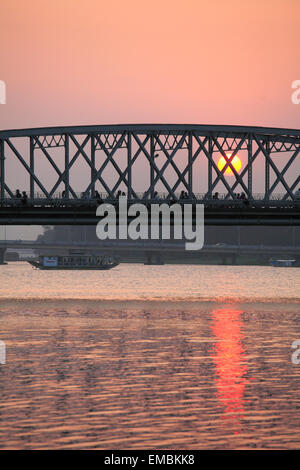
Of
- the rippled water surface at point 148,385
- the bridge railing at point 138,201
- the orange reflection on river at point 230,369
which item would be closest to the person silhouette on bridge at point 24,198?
the bridge railing at point 138,201

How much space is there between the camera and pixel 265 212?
349 ft

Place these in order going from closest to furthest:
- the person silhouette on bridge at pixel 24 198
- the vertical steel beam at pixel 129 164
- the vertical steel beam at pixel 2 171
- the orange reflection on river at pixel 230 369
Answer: the orange reflection on river at pixel 230 369 → the vertical steel beam at pixel 129 164 → the person silhouette on bridge at pixel 24 198 → the vertical steel beam at pixel 2 171

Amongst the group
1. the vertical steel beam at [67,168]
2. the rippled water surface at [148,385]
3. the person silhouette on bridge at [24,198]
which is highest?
the vertical steel beam at [67,168]

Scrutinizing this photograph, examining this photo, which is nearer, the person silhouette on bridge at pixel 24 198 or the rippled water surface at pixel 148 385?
the rippled water surface at pixel 148 385

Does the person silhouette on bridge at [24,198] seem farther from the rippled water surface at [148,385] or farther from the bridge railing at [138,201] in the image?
the rippled water surface at [148,385]

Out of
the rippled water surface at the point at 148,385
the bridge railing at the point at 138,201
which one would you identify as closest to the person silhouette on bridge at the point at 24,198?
the bridge railing at the point at 138,201

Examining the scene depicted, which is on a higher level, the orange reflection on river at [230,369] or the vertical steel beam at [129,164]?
the vertical steel beam at [129,164]

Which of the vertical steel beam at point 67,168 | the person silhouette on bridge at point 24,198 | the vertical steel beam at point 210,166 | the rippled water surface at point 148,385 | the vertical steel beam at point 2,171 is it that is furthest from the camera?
the vertical steel beam at point 2,171

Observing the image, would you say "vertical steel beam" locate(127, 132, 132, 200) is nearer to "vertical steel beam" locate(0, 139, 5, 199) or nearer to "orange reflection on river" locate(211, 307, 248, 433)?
"vertical steel beam" locate(0, 139, 5, 199)

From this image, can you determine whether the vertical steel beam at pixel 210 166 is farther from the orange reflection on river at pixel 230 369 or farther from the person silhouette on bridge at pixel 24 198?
the orange reflection on river at pixel 230 369

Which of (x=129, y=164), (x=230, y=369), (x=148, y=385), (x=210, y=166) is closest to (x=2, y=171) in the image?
(x=129, y=164)
